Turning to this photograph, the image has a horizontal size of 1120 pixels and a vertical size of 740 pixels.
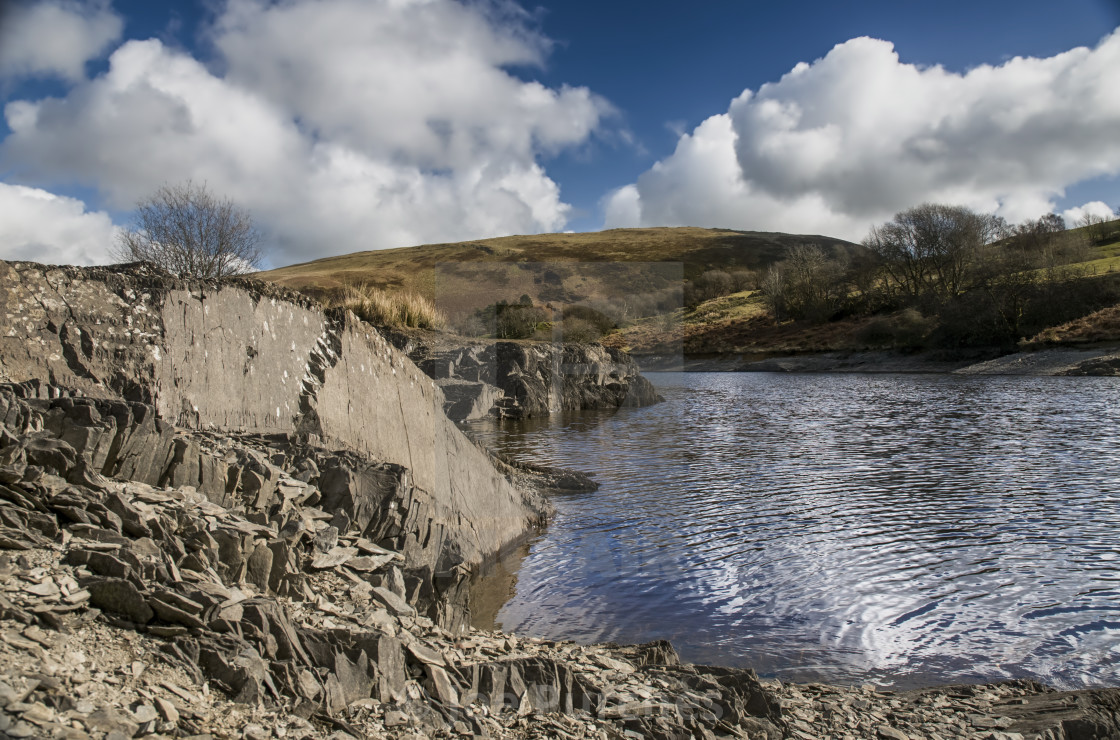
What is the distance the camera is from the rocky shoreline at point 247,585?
2.13 metres

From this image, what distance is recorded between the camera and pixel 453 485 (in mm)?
6469

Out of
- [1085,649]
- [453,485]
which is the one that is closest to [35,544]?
[453,485]

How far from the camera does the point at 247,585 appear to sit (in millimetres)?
2957

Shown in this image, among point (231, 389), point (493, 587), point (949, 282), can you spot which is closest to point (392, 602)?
point (231, 389)

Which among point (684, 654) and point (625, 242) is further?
point (625, 242)

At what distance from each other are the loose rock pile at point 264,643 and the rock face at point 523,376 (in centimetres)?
1352

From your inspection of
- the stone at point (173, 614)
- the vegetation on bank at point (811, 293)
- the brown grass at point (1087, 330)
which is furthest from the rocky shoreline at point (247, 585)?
the brown grass at point (1087, 330)

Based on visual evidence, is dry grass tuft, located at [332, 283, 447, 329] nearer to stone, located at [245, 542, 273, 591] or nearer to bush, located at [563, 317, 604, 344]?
bush, located at [563, 317, 604, 344]

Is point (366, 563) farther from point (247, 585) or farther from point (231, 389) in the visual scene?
point (231, 389)

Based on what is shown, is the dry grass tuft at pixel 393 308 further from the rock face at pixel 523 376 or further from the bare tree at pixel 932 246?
the bare tree at pixel 932 246

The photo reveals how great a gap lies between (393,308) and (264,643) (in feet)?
60.0

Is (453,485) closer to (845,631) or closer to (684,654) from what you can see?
(684,654)

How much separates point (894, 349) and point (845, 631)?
4224 cm

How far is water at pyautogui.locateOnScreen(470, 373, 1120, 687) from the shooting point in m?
4.41
